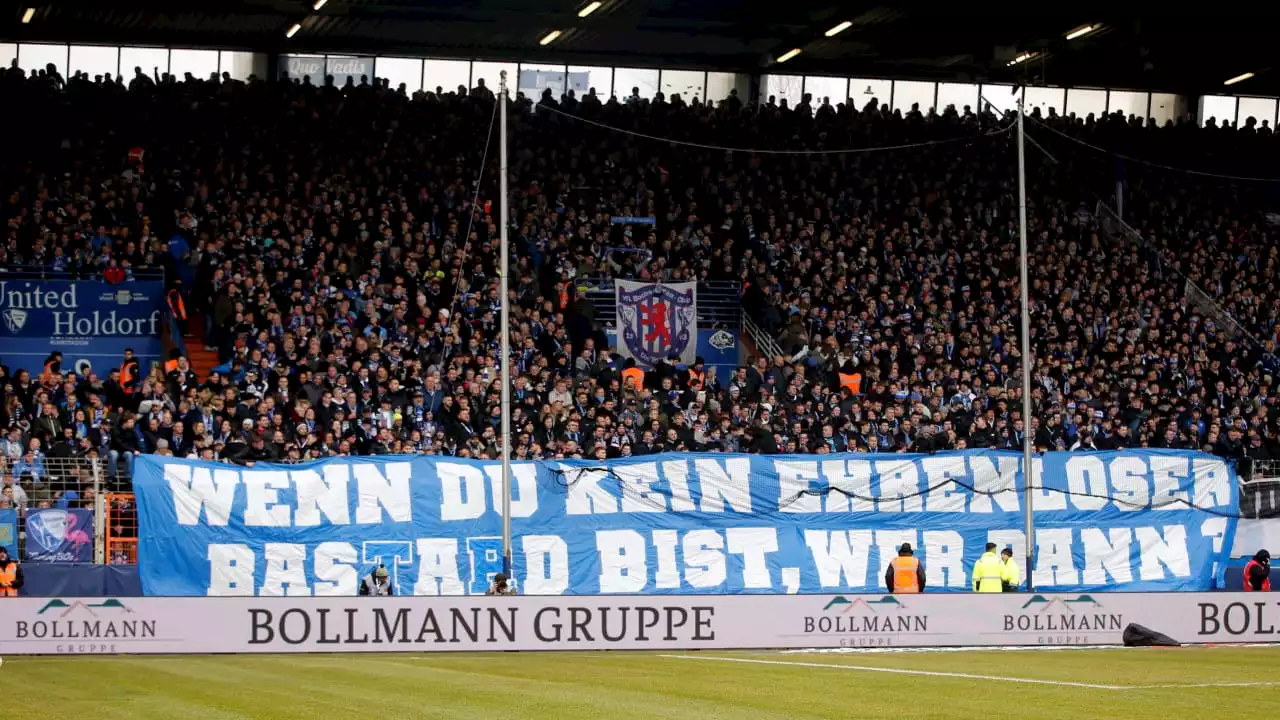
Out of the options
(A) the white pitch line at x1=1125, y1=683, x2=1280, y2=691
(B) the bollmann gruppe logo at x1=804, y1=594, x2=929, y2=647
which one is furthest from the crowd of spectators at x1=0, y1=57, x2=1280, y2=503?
Answer: (A) the white pitch line at x1=1125, y1=683, x2=1280, y2=691

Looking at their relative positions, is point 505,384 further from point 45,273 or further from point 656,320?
point 45,273

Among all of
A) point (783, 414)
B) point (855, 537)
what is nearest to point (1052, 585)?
point (855, 537)

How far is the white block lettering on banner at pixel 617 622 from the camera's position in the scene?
2356 centimetres

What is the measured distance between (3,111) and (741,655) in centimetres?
2292

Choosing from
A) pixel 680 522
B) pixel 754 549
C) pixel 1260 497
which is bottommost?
pixel 754 549

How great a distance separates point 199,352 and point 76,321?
238 centimetres

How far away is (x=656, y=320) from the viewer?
36938 mm

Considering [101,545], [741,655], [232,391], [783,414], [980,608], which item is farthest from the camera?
[783,414]

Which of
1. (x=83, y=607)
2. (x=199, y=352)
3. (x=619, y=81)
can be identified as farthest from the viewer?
(x=619, y=81)

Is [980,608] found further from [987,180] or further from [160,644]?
[987,180]

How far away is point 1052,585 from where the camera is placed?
102 ft

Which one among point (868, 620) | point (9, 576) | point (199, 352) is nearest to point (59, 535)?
point (9, 576)

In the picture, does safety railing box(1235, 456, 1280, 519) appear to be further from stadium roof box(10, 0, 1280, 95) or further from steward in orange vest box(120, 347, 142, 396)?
steward in orange vest box(120, 347, 142, 396)

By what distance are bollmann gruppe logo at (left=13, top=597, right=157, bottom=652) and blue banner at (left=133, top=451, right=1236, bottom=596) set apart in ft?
11.5
